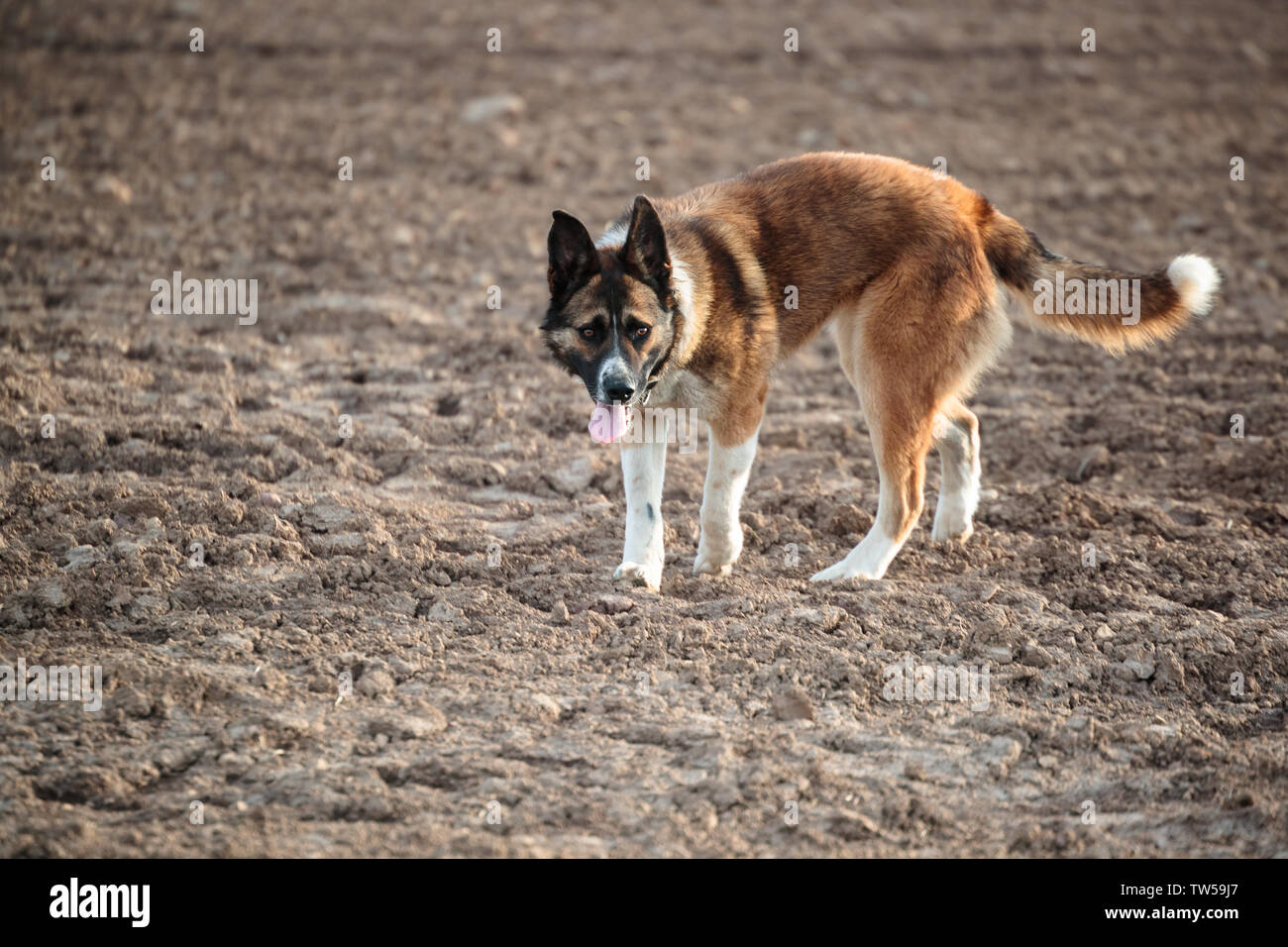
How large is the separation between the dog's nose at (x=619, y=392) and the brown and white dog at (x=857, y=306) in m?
0.25

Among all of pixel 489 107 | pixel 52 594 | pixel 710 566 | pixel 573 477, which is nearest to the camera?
pixel 52 594

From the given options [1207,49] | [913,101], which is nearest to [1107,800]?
[913,101]

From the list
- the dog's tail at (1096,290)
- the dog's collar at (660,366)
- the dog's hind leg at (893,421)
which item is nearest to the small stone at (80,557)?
the dog's collar at (660,366)

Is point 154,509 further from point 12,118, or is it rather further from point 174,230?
point 12,118

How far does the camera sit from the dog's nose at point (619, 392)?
16.2 ft

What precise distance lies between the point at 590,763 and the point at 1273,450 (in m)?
4.59

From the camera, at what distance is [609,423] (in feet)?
16.6

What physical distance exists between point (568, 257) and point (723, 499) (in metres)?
1.23

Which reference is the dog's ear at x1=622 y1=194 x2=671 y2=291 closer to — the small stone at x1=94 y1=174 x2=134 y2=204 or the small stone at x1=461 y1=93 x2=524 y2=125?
the small stone at x1=94 y1=174 x2=134 y2=204

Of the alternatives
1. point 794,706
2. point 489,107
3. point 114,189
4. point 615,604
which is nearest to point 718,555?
point 615,604

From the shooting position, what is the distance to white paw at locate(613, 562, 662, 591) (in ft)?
17.7

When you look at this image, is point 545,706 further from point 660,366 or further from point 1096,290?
point 1096,290

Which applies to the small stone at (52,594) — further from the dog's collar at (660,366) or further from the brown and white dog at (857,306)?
the dog's collar at (660,366)

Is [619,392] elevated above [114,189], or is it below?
below
